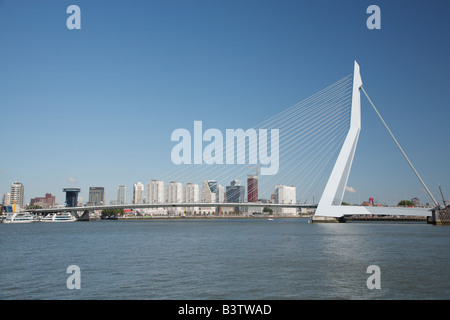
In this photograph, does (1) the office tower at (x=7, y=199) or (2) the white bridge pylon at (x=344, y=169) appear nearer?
(2) the white bridge pylon at (x=344, y=169)

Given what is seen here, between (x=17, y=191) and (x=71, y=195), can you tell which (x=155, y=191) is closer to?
(x=71, y=195)

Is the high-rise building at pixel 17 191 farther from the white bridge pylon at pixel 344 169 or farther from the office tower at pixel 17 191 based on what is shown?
the white bridge pylon at pixel 344 169

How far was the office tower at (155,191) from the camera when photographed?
142m

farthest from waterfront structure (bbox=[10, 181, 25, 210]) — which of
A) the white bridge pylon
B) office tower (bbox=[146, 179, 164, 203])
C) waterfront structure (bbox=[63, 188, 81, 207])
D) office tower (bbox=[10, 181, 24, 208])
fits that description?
the white bridge pylon

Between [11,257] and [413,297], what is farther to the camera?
[11,257]

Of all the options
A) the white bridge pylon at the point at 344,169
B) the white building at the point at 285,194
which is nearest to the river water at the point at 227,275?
the white bridge pylon at the point at 344,169

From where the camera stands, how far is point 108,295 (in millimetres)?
9125

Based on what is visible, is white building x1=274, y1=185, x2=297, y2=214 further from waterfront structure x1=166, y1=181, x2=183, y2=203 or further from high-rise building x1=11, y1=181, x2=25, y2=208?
high-rise building x1=11, y1=181, x2=25, y2=208
